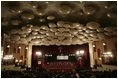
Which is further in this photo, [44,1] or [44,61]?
[44,61]

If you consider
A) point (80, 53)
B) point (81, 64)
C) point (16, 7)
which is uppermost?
point (16, 7)

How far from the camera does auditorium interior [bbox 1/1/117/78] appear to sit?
376cm

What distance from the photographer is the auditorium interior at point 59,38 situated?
12.3 feet

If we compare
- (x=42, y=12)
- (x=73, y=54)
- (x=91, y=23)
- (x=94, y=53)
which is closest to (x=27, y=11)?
(x=42, y=12)

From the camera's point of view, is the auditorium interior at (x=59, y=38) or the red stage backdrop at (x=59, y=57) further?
the red stage backdrop at (x=59, y=57)

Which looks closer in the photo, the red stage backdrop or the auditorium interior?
the auditorium interior

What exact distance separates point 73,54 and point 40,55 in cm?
225

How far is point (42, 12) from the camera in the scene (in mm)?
4090

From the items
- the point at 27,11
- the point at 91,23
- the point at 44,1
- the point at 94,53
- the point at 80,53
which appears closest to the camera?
the point at 44,1

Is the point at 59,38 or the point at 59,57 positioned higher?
the point at 59,38

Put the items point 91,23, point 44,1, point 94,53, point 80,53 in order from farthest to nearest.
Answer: point 80,53 < point 94,53 < point 91,23 < point 44,1

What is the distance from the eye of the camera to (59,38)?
8.17 m

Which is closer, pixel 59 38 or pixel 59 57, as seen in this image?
pixel 59 38

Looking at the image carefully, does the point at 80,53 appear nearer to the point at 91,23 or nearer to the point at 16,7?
the point at 91,23
